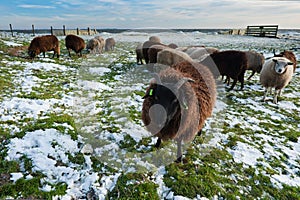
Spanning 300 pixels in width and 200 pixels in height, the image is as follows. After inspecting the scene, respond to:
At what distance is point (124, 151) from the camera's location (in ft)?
13.0

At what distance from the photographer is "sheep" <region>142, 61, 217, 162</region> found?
3.28 m

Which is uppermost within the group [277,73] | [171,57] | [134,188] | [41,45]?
[41,45]

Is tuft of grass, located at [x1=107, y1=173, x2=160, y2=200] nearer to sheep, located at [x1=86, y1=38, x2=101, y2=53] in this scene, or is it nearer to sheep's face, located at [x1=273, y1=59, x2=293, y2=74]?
sheep's face, located at [x1=273, y1=59, x2=293, y2=74]

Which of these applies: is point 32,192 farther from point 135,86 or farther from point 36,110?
point 135,86

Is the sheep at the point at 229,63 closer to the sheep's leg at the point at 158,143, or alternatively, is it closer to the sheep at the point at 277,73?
the sheep at the point at 277,73

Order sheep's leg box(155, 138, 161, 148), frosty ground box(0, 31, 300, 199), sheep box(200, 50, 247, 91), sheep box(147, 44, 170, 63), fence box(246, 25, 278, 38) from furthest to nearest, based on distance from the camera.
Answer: fence box(246, 25, 278, 38) < sheep box(147, 44, 170, 63) < sheep box(200, 50, 247, 91) < sheep's leg box(155, 138, 161, 148) < frosty ground box(0, 31, 300, 199)

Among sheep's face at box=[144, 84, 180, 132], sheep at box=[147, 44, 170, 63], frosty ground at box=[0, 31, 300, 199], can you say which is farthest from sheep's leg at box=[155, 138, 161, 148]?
sheep at box=[147, 44, 170, 63]

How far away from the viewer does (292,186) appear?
3.56 meters

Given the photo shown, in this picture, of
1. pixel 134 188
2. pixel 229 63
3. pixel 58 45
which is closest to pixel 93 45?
pixel 58 45

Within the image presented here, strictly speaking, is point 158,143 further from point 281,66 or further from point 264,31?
point 264,31

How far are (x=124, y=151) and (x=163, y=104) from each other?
147 centimetres

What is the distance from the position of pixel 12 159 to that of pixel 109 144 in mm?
1779

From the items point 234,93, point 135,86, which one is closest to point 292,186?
point 234,93

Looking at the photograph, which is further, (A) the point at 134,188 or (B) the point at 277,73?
(B) the point at 277,73
